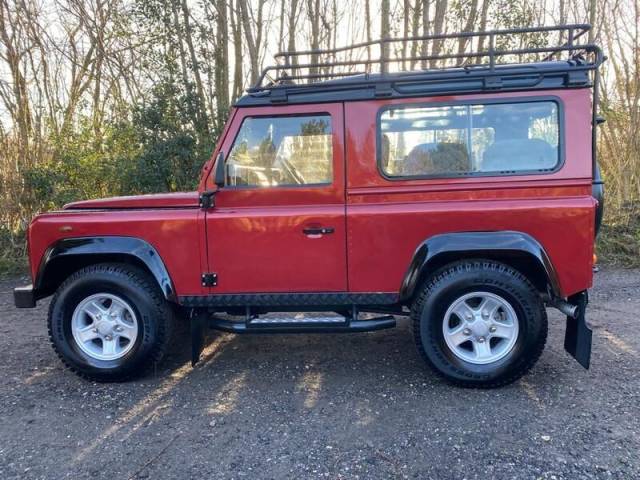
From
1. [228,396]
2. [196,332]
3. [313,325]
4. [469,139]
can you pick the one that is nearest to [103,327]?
[196,332]

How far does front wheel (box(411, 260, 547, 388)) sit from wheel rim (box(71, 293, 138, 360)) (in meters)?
2.17

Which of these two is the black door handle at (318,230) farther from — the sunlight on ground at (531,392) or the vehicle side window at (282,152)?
the sunlight on ground at (531,392)

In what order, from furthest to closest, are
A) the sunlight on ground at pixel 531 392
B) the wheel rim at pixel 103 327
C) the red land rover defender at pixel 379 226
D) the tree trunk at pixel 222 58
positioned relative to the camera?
1. the tree trunk at pixel 222 58
2. the wheel rim at pixel 103 327
3. the red land rover defender at pixel 379 226
4. the sunlight on ground at pixel 531 392

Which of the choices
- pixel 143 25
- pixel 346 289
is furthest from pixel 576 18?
pixel 346 289

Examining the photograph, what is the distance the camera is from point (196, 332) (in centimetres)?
351

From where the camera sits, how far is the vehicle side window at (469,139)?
3.22 meters

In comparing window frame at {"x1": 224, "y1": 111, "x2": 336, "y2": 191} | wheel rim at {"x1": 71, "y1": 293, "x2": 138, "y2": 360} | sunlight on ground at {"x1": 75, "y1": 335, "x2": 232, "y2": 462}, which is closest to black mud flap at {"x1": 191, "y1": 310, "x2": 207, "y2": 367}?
sunlight on ground at {"x1": 75, "y1": 335, "x2": 232, "y2": 462}

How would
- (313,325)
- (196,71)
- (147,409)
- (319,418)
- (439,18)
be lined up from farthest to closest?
(439,18), (196,71), (313,325), (147,409), (319,418)

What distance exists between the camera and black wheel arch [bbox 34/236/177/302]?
3396mm

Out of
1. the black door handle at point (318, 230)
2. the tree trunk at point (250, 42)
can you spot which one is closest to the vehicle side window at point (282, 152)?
the black door handle at point (318, 230)

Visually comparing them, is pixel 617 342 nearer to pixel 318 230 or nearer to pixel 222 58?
pixel 318 230

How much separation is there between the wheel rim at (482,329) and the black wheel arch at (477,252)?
0.29 m

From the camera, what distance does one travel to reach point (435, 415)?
116 inches

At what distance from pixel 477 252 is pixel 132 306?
2544 mm
